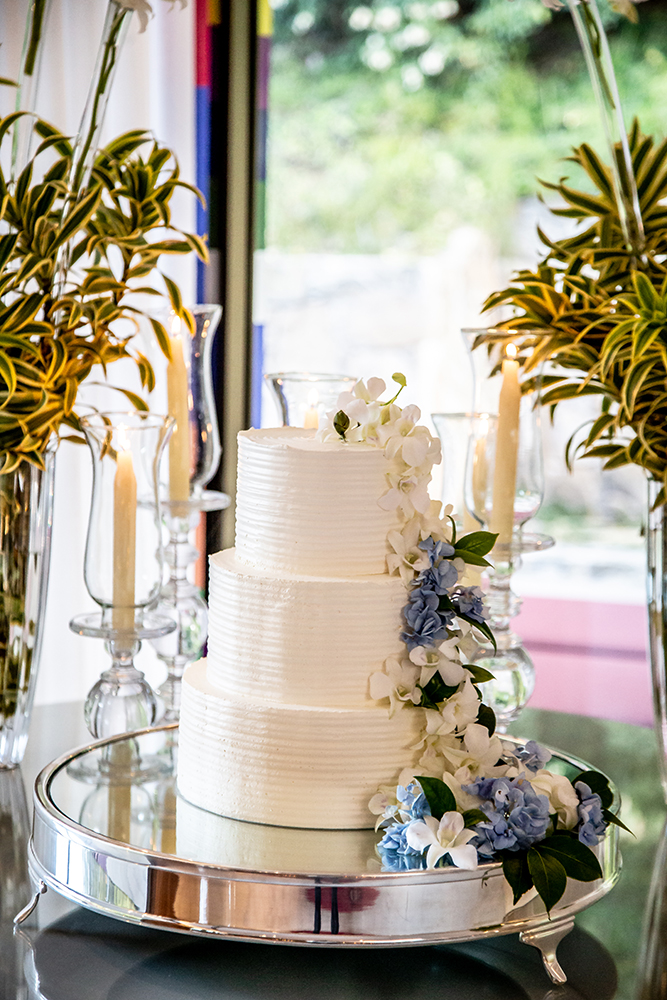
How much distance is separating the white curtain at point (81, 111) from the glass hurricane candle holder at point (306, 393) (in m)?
0.98

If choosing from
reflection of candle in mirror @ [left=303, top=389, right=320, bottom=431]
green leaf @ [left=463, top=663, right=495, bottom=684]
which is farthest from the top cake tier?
reflection of candle in mirror @ [left=303, top=389, right=320, bottom=431]

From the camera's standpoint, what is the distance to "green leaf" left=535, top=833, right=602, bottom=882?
827 mm

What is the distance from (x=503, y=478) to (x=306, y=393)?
24cm

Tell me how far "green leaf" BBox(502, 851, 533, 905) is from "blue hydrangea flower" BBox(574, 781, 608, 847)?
60 millimetres

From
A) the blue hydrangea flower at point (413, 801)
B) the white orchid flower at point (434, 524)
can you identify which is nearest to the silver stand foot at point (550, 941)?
the blue hydrangea flower at point (413, 801)

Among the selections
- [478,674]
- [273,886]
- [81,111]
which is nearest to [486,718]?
[478,674]

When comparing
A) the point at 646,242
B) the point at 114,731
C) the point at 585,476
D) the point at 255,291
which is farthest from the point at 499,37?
the point at 114,731

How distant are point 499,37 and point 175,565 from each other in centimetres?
561

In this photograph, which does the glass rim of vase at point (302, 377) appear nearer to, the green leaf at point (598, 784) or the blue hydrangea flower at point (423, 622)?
the blue hydrangea flower at point (423, 622)

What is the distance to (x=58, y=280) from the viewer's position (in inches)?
53.1

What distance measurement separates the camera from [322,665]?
3.01ft

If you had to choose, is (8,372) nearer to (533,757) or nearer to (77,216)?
(77,216)

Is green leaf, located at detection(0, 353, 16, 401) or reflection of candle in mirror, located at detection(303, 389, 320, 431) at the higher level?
green leaf, located at detection(0, 353, 16, 401)

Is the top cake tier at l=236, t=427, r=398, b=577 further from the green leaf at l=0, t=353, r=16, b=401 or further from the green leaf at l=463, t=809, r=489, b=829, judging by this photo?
the green leaf at l=0, t=353, r=16, b=401
